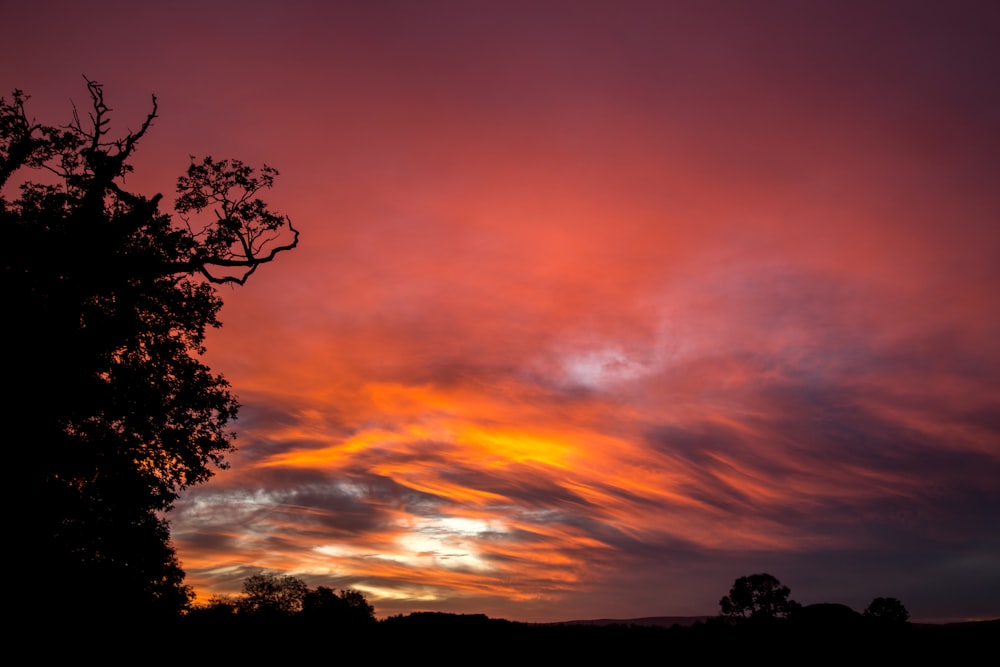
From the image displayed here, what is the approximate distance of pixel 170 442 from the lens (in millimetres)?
27797

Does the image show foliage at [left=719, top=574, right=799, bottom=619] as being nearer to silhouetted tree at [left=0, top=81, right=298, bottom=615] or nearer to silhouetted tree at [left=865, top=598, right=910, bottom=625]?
silhouetted tree at [left=865, top=598, right=910, bottom=625]

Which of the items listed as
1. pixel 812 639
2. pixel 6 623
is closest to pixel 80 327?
pixel 6 623

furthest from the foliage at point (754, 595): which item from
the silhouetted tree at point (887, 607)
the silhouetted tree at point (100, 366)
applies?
the silhouetted tree at point (100, 366)

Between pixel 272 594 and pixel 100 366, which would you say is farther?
pixel 272 594

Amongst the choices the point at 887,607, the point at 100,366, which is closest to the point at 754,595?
the point at 887,607

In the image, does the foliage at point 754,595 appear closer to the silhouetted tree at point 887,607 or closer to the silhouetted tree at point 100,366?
the silhouetted tree at point 887,607

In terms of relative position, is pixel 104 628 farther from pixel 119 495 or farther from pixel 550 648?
pixel 550 648

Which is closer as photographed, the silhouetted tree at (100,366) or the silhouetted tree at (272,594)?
the silhouetted tree at (100,366)

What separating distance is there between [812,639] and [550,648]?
885 centimetres

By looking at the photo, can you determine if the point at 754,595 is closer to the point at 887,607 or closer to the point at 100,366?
the point at 887,607

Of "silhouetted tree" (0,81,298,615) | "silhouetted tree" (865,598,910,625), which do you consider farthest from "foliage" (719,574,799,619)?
"silhouetted tree" (0,81,298,615)

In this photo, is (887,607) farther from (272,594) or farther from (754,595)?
(272,594)

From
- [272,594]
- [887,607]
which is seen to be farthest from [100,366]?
[887,607]

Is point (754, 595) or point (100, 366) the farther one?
point (754, 595)
